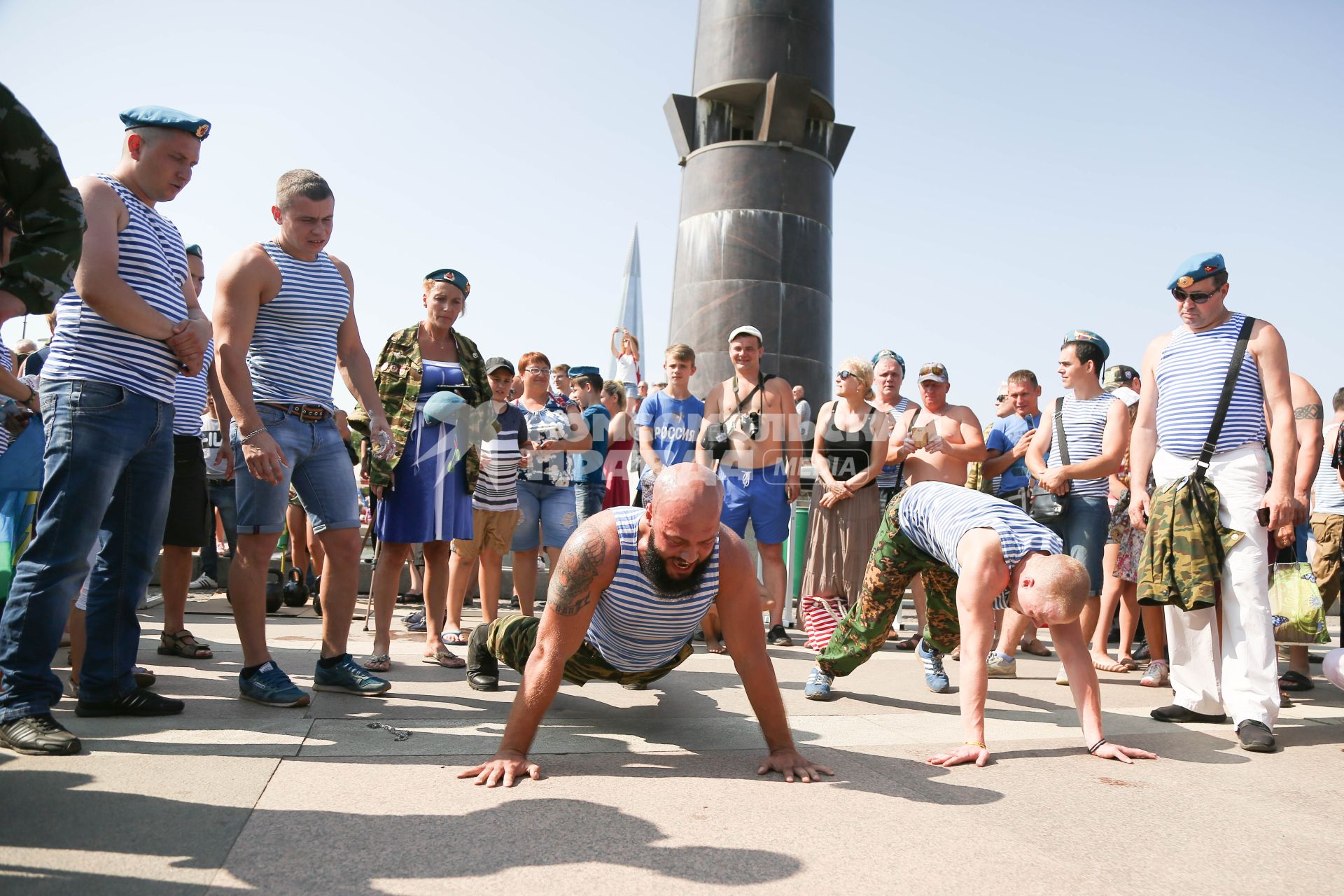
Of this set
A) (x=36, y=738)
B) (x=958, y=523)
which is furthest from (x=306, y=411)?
(x=958, y=523)

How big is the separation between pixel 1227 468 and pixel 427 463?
3740 mm

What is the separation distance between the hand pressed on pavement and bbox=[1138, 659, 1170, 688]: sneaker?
3122 mm

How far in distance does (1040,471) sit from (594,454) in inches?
122

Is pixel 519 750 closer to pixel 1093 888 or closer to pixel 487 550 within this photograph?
pixel 1093 888

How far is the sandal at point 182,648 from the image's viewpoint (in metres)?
4.73

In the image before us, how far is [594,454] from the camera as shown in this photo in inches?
275

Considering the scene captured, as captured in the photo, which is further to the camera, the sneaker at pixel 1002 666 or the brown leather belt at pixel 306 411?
the sneaker at pixel 1002 666

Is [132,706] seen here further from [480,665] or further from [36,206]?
[36,206]

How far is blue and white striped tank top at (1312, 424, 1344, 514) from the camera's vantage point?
6.12 metres

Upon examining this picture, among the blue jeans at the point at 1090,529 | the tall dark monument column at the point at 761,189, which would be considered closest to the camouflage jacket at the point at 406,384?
the blue jeans at the point at 1090,529

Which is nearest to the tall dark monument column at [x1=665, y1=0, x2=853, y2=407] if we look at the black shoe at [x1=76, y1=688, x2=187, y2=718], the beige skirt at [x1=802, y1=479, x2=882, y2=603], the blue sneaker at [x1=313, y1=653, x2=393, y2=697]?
the beige skirt at [x1=802, y1=479, x2=882, y2=603]

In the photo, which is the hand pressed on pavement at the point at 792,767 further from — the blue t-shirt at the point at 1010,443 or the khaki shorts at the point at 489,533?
the blue t-shirt at the point at 1010,443

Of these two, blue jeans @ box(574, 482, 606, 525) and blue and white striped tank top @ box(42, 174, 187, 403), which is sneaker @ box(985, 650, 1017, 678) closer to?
blue jeans @ box(574, 482, 606, 525)

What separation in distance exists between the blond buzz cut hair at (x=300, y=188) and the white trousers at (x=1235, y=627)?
12.9 ft
